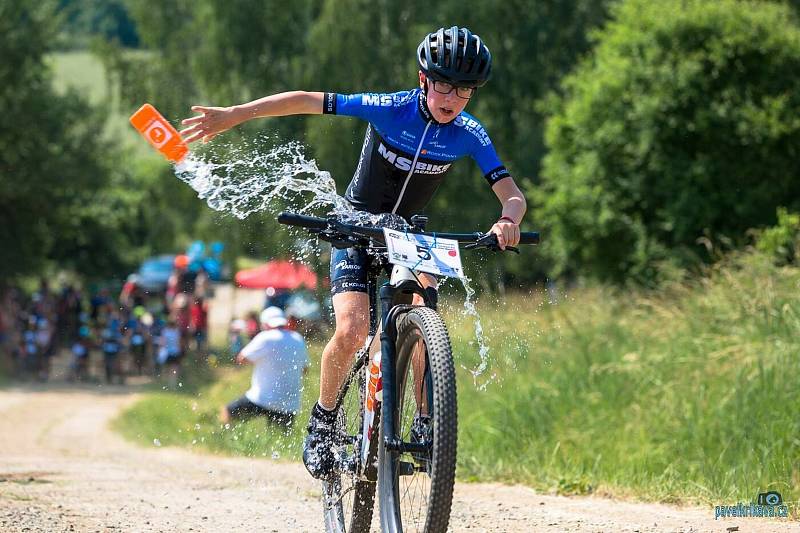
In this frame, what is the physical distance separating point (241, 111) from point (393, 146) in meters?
0.81

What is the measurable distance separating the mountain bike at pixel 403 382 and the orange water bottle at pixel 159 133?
93 cm

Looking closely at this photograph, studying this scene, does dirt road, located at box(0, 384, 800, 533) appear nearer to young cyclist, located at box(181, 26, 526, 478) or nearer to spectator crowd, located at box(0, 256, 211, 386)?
young cyclist, located at box(181, 26, 526, 478)

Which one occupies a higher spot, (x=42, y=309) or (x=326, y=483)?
(x=42, y=309)

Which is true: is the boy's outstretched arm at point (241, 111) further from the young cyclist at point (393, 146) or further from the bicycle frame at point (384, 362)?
the bicycle frame at point (384, 362)

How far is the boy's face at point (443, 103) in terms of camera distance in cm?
546

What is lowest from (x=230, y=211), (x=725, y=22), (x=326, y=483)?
(x=326, y=483)

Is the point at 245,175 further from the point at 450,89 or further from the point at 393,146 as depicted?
the point at 450,89

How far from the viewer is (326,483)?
584 centimetres

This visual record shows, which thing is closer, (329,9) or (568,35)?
(329,9)

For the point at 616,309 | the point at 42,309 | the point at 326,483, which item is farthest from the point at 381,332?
the point at 42,309

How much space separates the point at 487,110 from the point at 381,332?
23.2 meters

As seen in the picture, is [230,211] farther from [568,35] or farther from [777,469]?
[568,35]

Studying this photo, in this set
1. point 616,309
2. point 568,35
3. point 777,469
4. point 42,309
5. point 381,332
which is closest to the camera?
point 381,332

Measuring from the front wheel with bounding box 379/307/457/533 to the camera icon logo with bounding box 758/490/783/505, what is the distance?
117 inches
